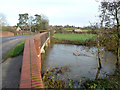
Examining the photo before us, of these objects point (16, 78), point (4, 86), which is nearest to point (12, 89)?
point (4, 86)

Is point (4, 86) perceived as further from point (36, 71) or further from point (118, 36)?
point (118, 36)

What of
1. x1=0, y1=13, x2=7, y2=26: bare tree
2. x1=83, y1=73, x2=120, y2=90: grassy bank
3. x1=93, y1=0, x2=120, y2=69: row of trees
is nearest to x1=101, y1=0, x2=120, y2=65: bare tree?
x1=93, y1=0, x2=120, y2=69: row of trees

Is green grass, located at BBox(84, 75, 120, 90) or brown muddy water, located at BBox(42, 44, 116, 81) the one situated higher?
green grass, located at BBox(84, 75, 120, 90)

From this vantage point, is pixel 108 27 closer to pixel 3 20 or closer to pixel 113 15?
pixel 113 15

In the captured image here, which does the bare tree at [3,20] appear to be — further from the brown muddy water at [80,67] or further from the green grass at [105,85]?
the green grass at [105,85]

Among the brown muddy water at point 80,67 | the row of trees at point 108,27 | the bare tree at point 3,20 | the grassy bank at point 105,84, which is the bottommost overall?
the brown muddy water at point 80,67

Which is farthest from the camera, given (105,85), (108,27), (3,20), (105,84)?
(3,20)

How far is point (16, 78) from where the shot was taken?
16.4 feet

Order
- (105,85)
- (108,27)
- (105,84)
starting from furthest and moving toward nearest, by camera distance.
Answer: (108,27), (105,84), (105,85)

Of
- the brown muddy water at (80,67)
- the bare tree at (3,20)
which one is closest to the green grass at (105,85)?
the brown muddy water at (80,67)

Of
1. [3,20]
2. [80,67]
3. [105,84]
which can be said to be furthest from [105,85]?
[3,20]

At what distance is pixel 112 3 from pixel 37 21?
6066cm

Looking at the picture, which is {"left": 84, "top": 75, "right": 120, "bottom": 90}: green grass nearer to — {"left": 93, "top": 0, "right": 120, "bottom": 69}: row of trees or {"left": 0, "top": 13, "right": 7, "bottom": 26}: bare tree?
{"left": 93, "top": 0, "right": 120, "bottom": 69}: row of trees

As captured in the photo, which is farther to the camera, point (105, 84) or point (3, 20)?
point (3, 20)
